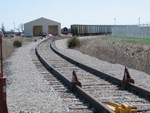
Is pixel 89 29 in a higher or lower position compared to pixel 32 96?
higher

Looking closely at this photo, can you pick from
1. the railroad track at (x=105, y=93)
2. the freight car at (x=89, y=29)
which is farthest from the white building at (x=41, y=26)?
the railroad track at (x=105, y=93)

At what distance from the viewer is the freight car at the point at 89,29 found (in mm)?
86850

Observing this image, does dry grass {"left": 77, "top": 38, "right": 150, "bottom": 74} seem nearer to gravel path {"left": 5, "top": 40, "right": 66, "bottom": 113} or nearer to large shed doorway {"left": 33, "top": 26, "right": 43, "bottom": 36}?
gravel path {"left": 5, "top": 40, "right": 66, "bottom": 113}

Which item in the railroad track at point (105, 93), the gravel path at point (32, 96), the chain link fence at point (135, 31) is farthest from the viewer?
the chain link fence at point (135, 31)

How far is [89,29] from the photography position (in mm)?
93562

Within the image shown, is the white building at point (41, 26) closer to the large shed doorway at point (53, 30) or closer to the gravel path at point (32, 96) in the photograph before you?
the large shed doorway at point (53, 30)

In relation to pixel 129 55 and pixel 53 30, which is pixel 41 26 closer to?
pixel 53 30

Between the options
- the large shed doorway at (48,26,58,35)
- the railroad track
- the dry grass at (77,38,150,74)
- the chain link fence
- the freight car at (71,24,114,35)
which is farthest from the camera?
the large shed doorway at (48,26,58,35)

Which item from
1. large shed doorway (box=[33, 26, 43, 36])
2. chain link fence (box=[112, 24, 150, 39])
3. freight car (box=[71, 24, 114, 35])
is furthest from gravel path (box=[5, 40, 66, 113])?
large shed doorway (box=[33, 26, 43, 36])

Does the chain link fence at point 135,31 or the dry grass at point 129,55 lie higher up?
the chain link fence at point 135,31

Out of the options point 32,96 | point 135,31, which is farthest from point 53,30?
point 32,96

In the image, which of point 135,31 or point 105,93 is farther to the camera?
point 135,31

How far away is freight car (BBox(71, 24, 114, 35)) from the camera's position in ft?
285

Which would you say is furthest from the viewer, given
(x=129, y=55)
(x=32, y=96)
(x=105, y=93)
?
(x=129, y=55)
